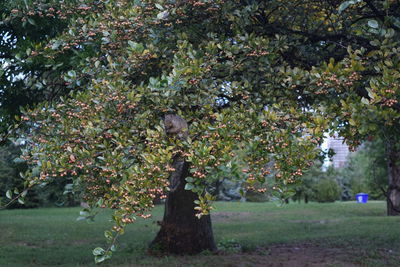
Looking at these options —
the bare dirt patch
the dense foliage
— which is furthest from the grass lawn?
the dense foliage

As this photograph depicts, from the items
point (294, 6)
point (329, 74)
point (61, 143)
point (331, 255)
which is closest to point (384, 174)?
point (331, 255)

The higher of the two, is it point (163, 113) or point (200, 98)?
point (200, 98)

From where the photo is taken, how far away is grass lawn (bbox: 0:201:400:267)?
9.57 meters

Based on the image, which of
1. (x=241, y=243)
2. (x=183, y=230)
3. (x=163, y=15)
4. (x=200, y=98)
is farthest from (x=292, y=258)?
(x=163, y=15)

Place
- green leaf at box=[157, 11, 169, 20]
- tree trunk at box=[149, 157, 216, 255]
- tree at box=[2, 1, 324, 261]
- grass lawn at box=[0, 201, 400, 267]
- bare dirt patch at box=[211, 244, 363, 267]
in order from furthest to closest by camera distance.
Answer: tree trunk at box=[149, 157, 216, 255]
grass lawn at box=[0, 201, 400, 267]
bare dirt patch at box=[211, 244, 363, 267]
green leaf at box=[157, 11, 169, 20]
tree at box=[2, 1, 324, 261]

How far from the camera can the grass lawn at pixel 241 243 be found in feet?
31.4

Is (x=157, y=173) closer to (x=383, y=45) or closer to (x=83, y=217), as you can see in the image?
(x=83, y=217)

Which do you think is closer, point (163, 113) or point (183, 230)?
point (163, 113)

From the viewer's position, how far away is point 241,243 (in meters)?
12.4

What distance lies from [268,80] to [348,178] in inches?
1442

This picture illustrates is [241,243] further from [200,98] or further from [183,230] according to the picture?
[200,98]

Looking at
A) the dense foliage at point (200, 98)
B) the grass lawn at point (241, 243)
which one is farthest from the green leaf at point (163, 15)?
the grass lawn at point (241, 243)

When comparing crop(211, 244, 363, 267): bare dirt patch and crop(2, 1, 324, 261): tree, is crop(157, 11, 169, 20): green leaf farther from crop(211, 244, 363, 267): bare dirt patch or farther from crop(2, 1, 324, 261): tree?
crop(211, 244, 363, 267): bare dirt patch

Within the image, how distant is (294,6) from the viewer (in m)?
7.60
